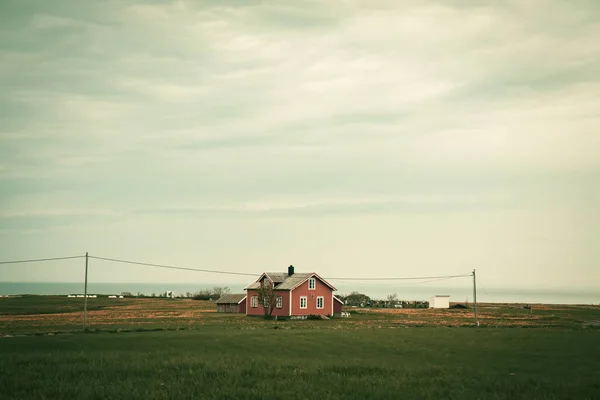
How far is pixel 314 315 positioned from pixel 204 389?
70.7 metres

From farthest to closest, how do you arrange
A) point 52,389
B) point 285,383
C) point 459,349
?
1. point 459,349
2. point 285,383
3. point 52,389

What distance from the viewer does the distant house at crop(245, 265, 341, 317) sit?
87125 mm

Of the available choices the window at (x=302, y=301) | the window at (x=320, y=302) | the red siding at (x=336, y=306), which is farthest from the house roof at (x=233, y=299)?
the red siding at (x=336, y=306)

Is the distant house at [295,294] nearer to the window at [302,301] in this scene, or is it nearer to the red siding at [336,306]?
the window at [302,301]

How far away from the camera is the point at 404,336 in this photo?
4709 cm

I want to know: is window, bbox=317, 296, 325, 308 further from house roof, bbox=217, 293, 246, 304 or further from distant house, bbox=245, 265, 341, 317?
house roof, bbox=217, 293, 246, 304

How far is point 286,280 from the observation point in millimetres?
91000

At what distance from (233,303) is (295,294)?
1882 centimetres

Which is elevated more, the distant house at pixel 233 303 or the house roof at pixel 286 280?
the house roof at pixel 286 280

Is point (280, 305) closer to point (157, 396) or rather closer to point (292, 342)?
point (292, 342)

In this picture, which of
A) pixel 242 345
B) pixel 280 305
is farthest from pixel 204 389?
pixel 280 305

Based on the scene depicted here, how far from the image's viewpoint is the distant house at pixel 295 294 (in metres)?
87.1

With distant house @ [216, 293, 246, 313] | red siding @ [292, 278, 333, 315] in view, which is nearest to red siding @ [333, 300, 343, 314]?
red siding @ [292, 278, 333, 315]

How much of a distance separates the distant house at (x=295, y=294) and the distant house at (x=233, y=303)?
25.5 feet
